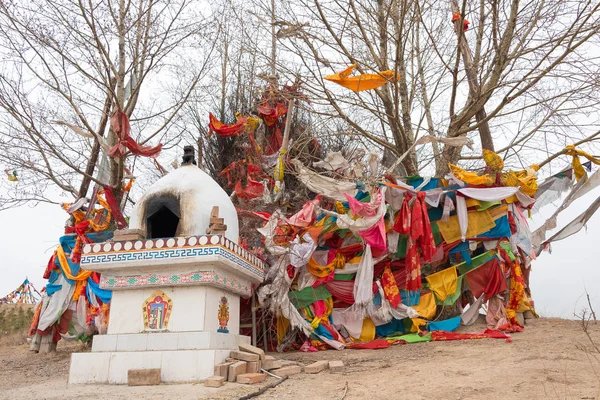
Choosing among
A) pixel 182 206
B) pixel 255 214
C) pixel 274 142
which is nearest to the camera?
pixel 182 206

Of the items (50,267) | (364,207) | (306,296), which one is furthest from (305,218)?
(50,267)

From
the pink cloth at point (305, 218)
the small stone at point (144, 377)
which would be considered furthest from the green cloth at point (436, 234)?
the small stone at point (144, 377)

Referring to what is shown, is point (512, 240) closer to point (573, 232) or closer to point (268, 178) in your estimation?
point (573, 232)

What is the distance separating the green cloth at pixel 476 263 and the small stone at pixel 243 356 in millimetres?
3770

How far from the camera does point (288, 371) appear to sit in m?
5.82

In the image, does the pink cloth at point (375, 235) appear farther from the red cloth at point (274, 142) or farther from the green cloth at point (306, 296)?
the red cloth at point (274, 142)

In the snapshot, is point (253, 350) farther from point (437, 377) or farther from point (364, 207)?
point (364, 207)

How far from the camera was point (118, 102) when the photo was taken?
9734mm

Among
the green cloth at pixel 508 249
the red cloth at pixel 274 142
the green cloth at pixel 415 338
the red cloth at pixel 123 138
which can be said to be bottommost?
the green cloth at pixel 415 338

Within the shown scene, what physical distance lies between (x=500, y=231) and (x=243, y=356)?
4525 millimetres

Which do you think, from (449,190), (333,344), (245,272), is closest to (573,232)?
(449,190)

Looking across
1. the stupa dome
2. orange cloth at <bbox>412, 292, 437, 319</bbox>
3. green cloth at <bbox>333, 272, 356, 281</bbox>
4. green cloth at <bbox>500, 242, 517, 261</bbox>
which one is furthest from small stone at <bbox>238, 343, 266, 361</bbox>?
green cloth at <bbox>500, 242, 517, 261</bbox>

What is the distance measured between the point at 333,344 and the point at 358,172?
2.73m

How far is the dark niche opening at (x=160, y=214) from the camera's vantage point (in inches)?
263
